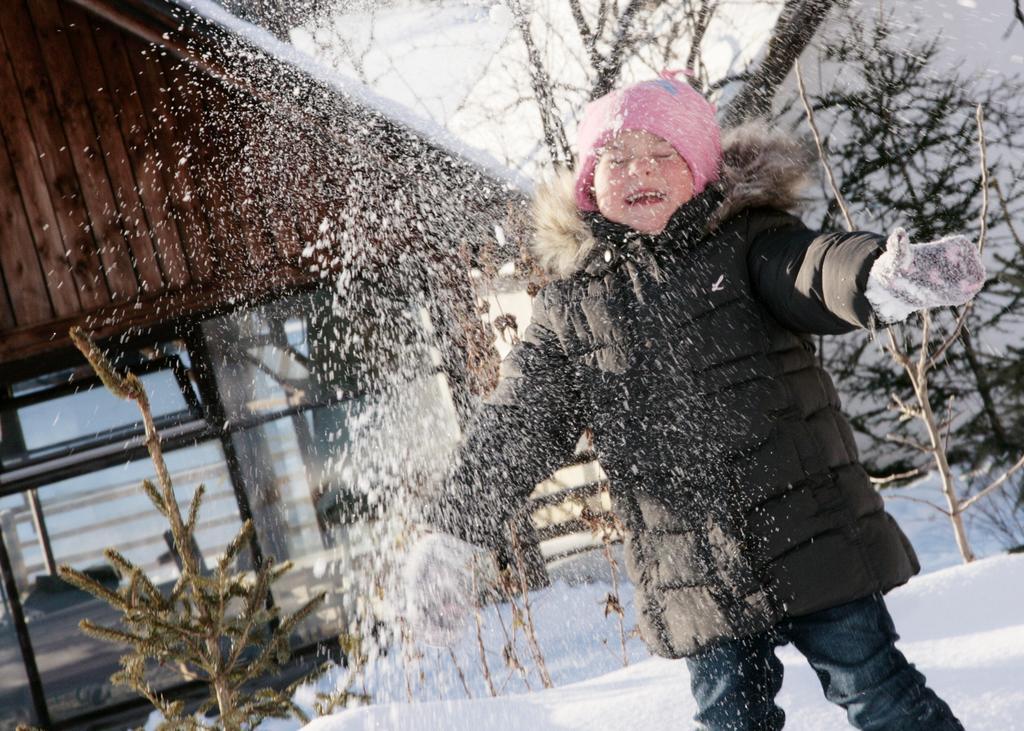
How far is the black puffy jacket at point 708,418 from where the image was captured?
1630 millimetres

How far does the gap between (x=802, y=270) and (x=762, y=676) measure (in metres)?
0.79

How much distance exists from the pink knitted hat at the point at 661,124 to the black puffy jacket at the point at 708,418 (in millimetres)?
62

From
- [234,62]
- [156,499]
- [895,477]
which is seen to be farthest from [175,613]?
[234,62]

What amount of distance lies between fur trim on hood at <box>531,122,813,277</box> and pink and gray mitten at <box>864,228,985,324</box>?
46cm

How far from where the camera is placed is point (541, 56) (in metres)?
6.91

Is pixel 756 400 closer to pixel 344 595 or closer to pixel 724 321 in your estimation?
pixel 724 321

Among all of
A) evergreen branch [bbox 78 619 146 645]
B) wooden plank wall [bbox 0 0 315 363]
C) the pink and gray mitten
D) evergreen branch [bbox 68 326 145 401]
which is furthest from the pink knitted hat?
wooden plank wall [bbox 0 0 315 363]

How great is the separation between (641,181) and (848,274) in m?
0.57

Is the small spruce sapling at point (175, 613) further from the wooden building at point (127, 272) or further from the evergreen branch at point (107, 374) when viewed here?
the wooden building at point (127, 272)

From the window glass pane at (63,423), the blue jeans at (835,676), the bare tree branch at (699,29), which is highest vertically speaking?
the bare tree branch at (699,29)

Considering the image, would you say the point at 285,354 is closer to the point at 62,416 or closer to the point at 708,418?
the point at 62,416

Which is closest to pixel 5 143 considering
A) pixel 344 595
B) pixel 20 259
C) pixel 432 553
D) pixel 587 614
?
pixel 20 259

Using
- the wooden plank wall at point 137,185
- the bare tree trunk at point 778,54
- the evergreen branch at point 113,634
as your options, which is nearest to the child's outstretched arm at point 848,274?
the evergreen branch at point 113,634

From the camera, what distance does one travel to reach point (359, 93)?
4.93m
